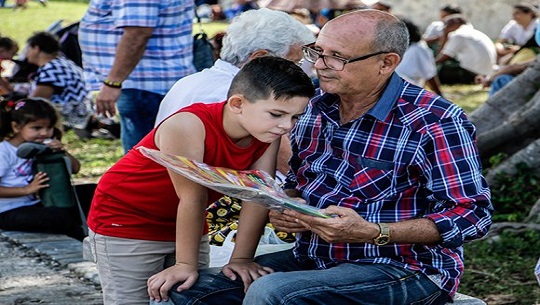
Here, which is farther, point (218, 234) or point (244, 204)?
point (218, 234)

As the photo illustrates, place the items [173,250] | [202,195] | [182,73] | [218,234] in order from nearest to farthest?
[202,195], [173,250], [218,234], [182,73]

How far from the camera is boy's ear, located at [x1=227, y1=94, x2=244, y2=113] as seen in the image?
350cm

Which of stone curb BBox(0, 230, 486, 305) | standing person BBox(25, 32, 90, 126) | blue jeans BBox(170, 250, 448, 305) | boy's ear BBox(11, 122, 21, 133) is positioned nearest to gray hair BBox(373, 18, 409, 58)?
blue jeans BBox(170, 250, 448, 305)

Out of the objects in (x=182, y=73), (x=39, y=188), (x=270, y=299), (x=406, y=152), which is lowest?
(x=39, y=188)

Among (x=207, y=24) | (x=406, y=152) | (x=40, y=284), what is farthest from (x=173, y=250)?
(x=207, y=24)

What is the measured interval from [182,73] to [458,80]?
452 inches

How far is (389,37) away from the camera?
142 inches

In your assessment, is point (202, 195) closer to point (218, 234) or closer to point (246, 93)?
point (246, 93)

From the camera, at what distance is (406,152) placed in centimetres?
348

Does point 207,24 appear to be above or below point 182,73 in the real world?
below

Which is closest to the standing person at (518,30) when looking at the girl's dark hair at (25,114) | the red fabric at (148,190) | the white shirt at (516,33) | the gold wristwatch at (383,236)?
the white shirt at (516,33)

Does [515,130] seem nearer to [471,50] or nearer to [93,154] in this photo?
[93,154]

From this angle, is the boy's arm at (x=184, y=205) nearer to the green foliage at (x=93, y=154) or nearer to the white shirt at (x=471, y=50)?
the green foliage at (x=93, y=154)

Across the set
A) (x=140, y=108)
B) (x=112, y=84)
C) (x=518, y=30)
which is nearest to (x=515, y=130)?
(x=140, y=108)
